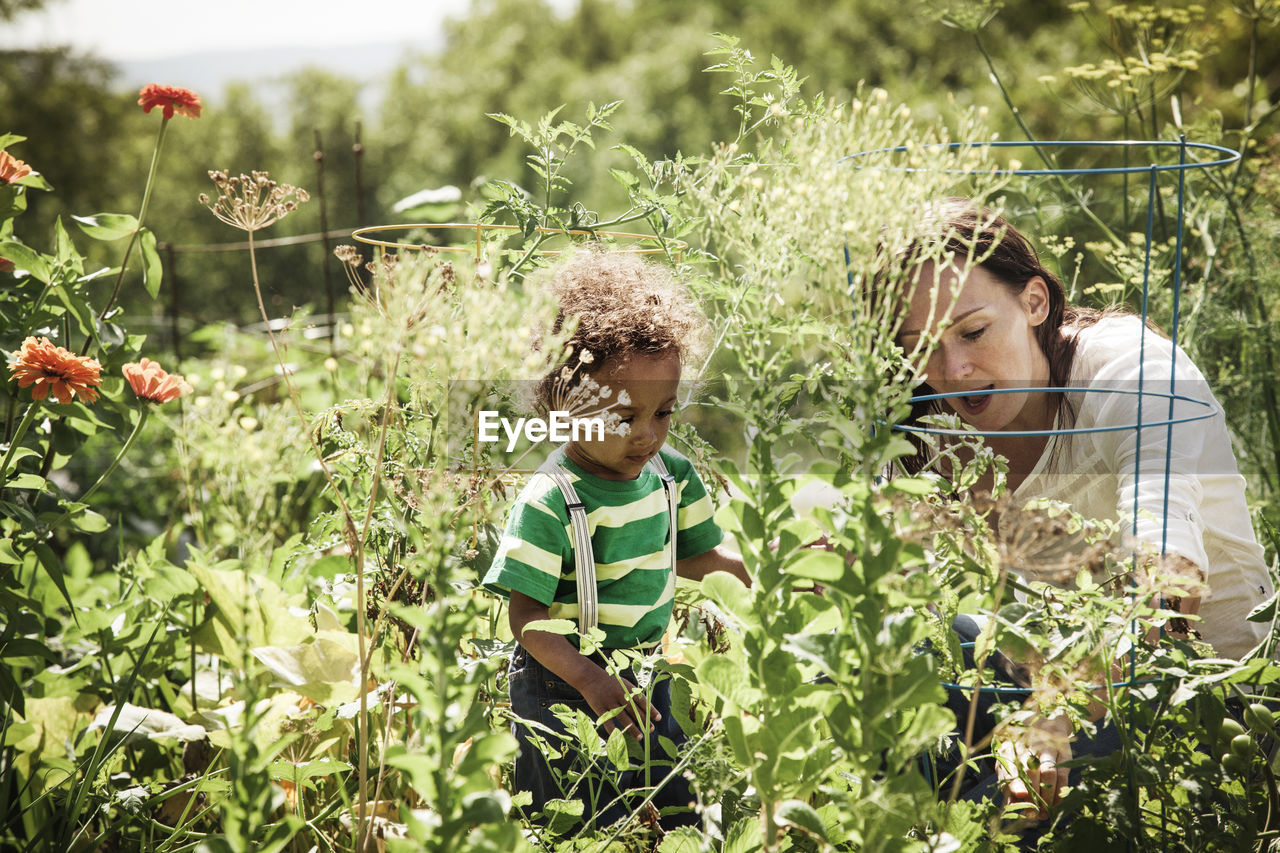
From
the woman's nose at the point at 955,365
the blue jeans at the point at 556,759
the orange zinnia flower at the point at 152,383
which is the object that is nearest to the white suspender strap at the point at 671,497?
the blue jeans at the point at 556,759

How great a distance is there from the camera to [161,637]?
70.1 inches

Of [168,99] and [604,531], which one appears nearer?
[604,531]

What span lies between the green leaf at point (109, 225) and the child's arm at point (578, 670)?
967 mm

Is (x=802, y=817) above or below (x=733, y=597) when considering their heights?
below

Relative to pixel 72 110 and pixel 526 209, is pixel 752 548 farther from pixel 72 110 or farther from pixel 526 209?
pixel 72 110

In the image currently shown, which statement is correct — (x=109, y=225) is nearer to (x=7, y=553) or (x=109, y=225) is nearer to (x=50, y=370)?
(x=50, y=370)

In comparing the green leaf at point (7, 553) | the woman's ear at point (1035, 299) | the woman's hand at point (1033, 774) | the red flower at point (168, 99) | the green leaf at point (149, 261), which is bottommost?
the woman's hand at point (1033, 774)

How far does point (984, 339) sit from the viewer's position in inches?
68.1

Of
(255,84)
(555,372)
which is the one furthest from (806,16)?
(555,372)

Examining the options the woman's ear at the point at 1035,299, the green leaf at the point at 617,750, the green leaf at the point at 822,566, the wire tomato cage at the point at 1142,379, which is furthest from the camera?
the woman's ear at the point at 1035,299

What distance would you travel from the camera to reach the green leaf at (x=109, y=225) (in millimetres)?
1650

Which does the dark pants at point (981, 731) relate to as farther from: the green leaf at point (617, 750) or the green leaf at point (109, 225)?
the green leaf at point (109, 225)

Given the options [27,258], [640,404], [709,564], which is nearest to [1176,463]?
[709,564]

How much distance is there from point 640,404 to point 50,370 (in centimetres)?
85
